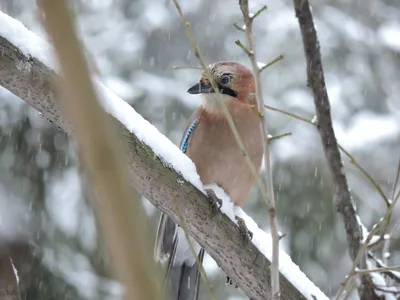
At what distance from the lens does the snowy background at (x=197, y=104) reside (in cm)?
468

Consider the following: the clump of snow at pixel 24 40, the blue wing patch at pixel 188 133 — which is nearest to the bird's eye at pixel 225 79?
the blue wing patch at pixel 188 133

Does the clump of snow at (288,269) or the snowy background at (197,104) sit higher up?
the snowy background at (197,104)

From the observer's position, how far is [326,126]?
9.70 feet

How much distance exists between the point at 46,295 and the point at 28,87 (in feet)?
8.11

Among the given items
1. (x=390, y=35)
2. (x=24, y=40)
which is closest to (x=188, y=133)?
(x=24, y=40)

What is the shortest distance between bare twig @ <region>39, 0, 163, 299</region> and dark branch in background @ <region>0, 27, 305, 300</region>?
1409 millimetres

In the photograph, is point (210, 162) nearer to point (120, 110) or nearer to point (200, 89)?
point (200, 89)

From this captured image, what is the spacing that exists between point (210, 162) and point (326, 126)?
63cm

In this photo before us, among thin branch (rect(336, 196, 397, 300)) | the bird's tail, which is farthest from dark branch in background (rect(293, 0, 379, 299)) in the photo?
thin branch (rect(336, 196, 397, 300))

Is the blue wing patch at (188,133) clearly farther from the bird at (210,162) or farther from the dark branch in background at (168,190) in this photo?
the dark branch in background at (168,190)

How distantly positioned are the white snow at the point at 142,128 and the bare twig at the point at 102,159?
140cm

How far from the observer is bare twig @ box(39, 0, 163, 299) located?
568 millimetres

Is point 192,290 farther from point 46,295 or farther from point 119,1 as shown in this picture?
point 119,1

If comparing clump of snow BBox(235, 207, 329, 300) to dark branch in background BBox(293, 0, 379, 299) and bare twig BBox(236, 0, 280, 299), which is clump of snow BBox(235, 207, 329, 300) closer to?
dark branch in background BBox(293, 0, 379, 299)
